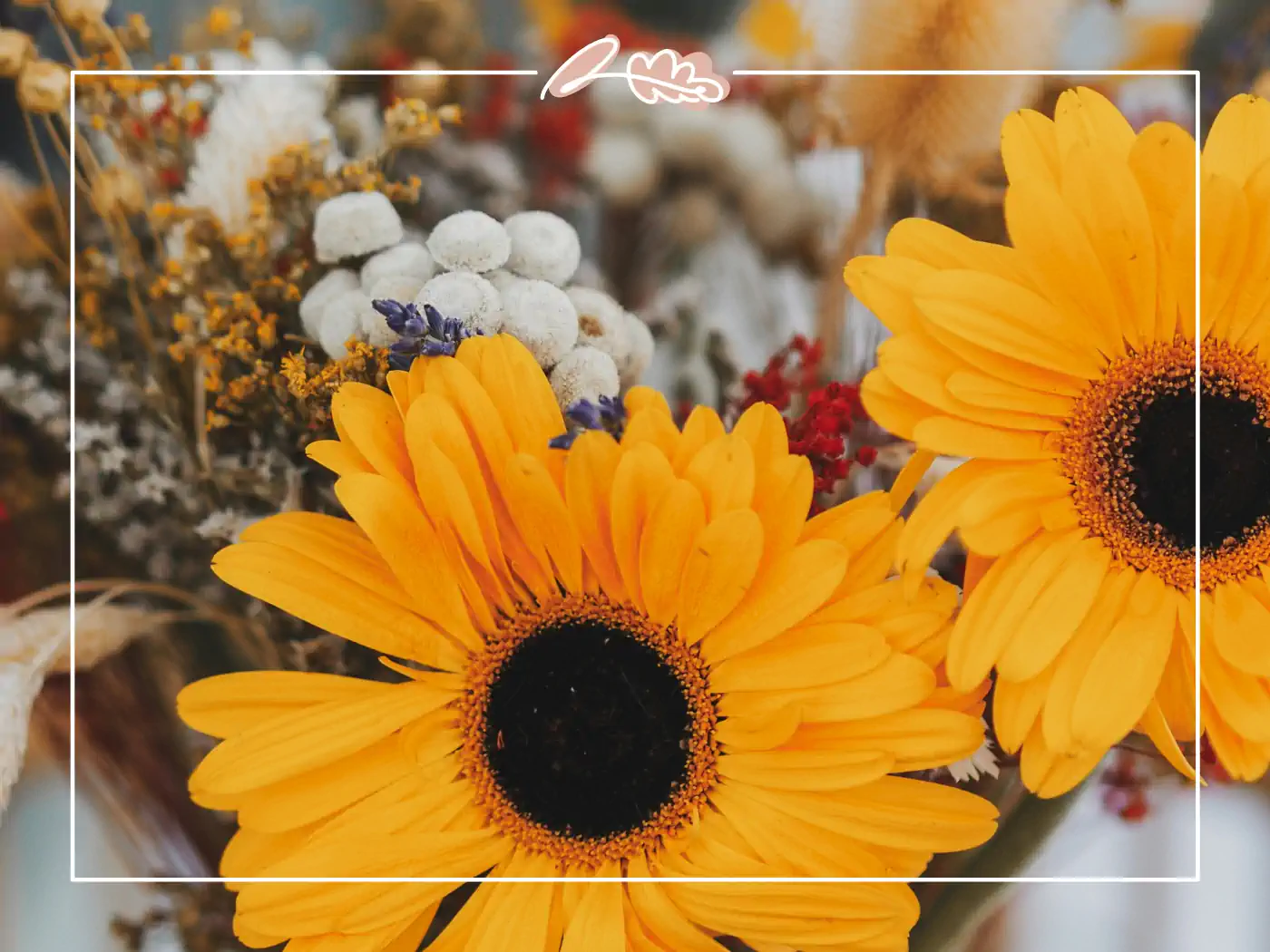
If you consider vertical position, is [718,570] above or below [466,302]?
below

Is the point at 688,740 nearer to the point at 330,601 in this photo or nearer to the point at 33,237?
the point at 330,601

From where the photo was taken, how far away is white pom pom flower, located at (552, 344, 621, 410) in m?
0.46

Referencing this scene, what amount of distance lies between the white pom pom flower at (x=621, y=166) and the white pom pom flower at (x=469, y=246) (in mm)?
69

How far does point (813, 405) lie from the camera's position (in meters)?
0.48

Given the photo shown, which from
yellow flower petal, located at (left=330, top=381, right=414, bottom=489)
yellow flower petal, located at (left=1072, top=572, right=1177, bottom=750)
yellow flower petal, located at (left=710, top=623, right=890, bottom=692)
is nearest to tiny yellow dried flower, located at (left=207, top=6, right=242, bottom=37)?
yellow flower petal, located at (left=330, top=381, right=414, bottom=489)

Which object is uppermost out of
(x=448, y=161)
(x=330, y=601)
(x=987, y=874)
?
(x=448, y=161)

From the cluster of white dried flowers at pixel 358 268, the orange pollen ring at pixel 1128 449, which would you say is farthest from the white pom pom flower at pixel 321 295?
the orange pollen ring at pixel 1128 449

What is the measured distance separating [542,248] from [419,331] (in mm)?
75

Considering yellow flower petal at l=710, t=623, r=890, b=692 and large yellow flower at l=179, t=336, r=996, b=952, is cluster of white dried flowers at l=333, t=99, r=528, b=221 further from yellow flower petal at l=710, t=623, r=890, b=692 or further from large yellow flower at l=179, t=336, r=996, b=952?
yellow flower petal at l=710, t=623, r=890, b=692

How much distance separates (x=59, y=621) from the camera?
0.51m

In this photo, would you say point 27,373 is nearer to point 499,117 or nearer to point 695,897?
point 499,117

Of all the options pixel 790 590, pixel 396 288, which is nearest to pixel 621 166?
pixel 396 288

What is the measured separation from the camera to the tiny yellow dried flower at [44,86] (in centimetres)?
49

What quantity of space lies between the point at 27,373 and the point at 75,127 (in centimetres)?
14
